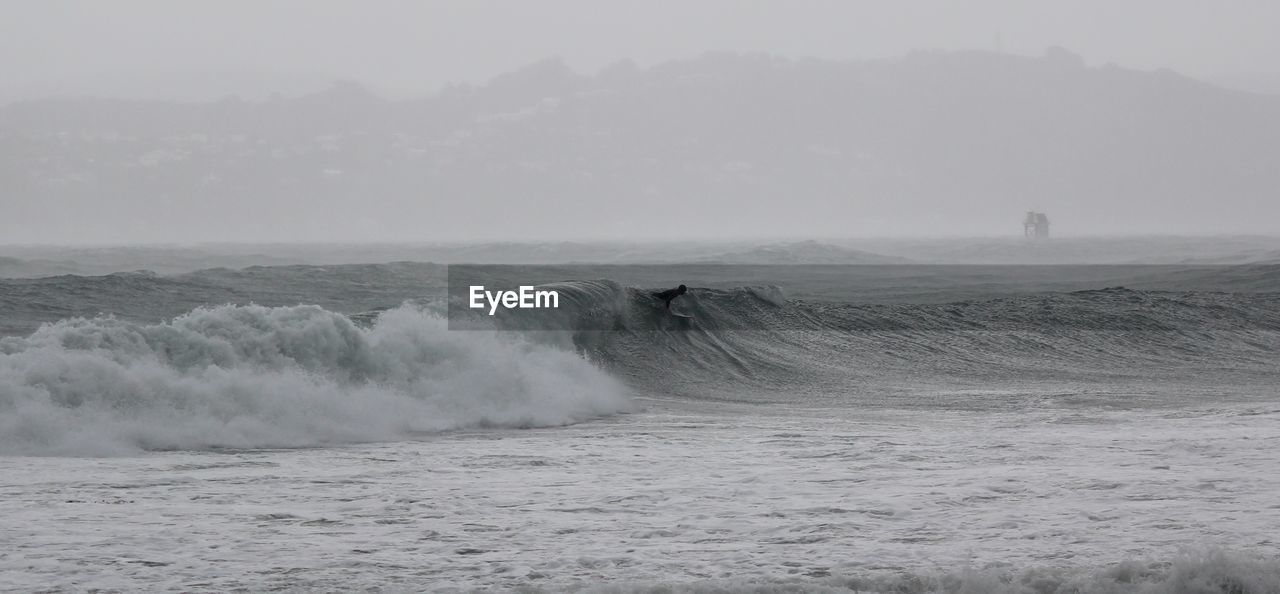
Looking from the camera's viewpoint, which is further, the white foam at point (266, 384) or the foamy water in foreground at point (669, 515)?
the white foam at point (266, 384)

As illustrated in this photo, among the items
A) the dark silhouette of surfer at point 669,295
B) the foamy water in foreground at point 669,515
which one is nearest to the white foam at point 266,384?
the foamy water in foreground at point 669,515

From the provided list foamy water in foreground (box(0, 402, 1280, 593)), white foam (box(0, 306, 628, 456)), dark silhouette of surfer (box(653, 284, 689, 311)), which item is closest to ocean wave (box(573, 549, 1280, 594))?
foamy water in foreground (box(0, 402, 1280, 593))

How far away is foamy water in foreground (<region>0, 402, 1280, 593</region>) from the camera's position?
5.26 metres

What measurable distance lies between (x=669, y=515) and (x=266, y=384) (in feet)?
14.5

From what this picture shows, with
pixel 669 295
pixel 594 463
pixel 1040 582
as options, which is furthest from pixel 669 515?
pixel 669 295

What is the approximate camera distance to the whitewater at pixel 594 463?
17.8 feet

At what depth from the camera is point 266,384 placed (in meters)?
9.67

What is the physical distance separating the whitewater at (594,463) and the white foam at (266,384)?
0.03 meters

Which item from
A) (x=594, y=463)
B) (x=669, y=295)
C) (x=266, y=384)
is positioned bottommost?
(x=594, y=463)

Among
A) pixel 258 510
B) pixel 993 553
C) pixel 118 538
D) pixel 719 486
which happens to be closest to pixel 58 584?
pixel 118 538

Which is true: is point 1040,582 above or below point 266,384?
below

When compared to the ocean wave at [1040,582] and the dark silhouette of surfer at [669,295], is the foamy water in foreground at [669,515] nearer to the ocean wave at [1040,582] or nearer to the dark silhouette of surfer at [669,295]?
the ocean wave at [1040,582]

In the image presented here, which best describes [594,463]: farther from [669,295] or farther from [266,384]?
[669,295]

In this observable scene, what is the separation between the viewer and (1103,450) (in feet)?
28.0
